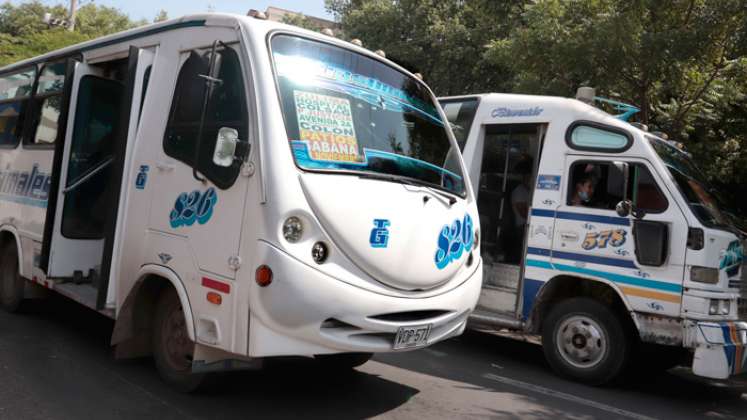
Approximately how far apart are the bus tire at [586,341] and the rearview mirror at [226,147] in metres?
4.03

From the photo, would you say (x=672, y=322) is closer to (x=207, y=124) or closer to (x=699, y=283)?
(x=699, y=283)

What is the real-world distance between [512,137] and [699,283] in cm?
258

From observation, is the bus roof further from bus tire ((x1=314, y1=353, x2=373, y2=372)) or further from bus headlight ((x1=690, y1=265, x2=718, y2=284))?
bus tire ((x1=314, y1=353, x2=373, y2=372))

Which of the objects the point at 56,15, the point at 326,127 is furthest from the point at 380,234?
the point at 56,15

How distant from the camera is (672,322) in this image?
6047 millimetres

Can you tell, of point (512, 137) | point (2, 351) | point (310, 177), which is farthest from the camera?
point (512, 137)

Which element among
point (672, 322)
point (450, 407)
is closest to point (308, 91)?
→ point (450, 407)

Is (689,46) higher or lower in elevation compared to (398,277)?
higher

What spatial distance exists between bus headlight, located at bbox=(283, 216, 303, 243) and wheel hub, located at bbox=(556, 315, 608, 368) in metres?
3.73

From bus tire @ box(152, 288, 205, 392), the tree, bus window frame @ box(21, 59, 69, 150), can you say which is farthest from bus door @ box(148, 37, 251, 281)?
the tree

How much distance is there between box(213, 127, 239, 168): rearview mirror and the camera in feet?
13.5

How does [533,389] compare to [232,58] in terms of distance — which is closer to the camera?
[232,58]

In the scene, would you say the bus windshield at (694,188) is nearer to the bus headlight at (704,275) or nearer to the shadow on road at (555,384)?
the bus headlight at (704,275)

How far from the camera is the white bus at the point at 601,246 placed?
5.96 metres
